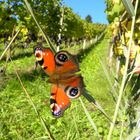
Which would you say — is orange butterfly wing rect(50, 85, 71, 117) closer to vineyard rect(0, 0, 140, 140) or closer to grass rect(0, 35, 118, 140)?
vineyard rect(0, 0, 140, 140)

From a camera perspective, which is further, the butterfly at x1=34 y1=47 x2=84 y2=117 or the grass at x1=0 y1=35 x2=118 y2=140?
the grass at x1=0 y1=35 x2=118 y2=140

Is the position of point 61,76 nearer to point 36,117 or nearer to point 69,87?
point 69,87

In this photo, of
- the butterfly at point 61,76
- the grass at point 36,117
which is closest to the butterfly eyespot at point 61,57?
the butterfly at point 61,76

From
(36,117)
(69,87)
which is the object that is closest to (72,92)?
(69,87)

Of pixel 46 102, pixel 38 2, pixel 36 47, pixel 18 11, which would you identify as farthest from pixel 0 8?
pixel 36 47

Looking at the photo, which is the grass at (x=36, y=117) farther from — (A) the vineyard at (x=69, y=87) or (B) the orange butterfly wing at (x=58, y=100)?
(B) the orange butterfly wing at (x=58, y=100)

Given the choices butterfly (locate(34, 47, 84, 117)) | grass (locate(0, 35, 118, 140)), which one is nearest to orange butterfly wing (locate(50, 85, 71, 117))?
butterfly (locate(34, 47, 84, 117))

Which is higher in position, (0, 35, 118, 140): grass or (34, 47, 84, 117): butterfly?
(34, 47, 84, 117): butterfly

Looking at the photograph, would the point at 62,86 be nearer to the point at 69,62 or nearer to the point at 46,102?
the point at 69,62
